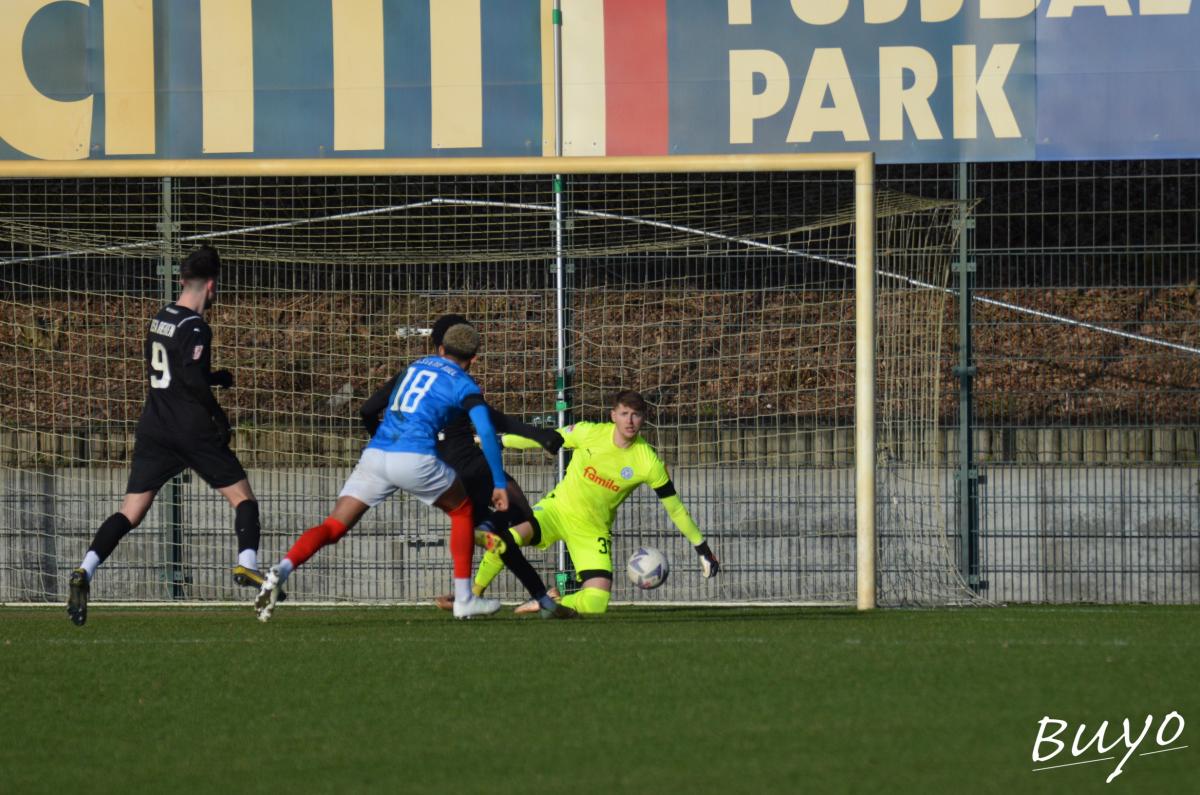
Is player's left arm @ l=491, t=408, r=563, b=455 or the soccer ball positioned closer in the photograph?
player's left arm @ l=491, t=408, r=563, b=455

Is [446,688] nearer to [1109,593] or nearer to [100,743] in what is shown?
[100,743]

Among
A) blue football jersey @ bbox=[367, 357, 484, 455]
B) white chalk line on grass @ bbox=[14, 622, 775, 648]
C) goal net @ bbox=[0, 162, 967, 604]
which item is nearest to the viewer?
white chalk line on grass @ bbox=[14, 622, 775, 648]

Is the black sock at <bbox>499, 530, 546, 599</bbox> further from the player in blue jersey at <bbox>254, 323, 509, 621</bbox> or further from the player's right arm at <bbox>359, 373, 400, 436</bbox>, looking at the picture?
the player's right arm at <bbox>359, 373, 400, 436</bbox>

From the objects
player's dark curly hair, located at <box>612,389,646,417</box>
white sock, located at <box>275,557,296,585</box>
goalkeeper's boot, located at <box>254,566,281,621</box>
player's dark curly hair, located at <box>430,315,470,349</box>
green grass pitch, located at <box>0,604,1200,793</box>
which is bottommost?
green grass pitch, located at <box>0,604,1200,793</box>

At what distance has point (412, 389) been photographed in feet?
26.4

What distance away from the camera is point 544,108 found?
11258 mm

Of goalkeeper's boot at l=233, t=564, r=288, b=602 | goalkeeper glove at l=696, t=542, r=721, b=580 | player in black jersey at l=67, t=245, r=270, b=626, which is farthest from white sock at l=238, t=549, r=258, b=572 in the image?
goalkeeper glove at l=696, t=542, r=721, b=580

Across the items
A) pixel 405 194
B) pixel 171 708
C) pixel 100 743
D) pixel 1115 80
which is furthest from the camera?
pixel 405 194

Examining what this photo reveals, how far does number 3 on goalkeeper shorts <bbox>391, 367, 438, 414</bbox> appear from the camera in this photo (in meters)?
8.02

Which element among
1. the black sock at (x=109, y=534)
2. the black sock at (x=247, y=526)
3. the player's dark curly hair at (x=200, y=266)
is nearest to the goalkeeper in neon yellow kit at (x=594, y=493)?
the black sock at (x=247, y=526)

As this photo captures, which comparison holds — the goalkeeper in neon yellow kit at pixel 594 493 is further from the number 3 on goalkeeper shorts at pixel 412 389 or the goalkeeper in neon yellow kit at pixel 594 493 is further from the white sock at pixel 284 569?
the white sock at pixel 284 569

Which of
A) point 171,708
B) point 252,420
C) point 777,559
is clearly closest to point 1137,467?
point 777,559

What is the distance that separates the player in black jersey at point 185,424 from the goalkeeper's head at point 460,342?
4.16ft

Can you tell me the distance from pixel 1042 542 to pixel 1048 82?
343 cm
